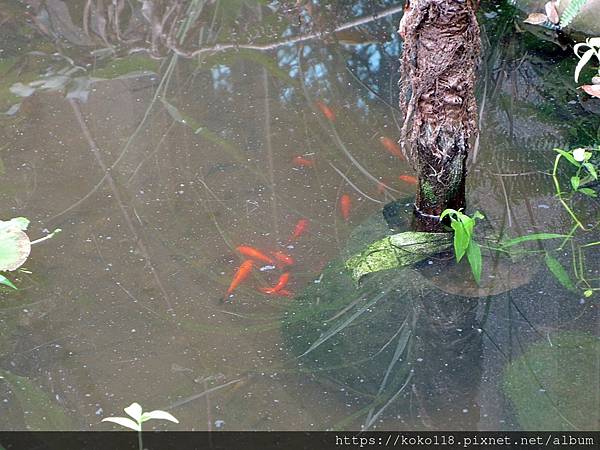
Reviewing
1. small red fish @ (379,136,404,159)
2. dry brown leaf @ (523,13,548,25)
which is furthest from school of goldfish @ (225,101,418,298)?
dry brown leaf @ (523,13,548,25)

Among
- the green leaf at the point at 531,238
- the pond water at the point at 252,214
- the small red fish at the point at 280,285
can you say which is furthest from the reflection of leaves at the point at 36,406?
the green leaf at the point at 531,238

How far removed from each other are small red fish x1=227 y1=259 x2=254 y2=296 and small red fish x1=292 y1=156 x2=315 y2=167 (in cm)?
71

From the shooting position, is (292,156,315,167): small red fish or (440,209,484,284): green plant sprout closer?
(440,209,484,284): green plant sprout

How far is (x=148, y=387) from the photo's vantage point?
2502 millimetres

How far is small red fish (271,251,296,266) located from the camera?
9.86 feet

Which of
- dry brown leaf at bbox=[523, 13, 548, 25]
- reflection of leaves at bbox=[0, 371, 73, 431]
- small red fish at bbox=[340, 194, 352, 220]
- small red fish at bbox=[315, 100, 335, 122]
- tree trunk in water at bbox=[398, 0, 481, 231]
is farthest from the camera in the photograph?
dry brown leaf at bbox=[523, 13, 548, 25]

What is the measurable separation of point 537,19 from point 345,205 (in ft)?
7.96

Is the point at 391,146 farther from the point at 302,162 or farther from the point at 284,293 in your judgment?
the point at 284,293

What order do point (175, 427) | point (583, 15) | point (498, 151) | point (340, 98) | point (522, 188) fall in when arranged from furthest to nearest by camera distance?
point (583, 15), point (340, 98), point (498, 151), point (522, 188), point (175, 427)

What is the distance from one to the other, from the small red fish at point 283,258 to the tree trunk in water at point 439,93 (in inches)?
22.7

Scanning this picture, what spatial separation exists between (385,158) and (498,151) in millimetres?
541

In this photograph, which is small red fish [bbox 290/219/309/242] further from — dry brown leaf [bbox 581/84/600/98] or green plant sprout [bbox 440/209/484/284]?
dry brown leaf [bbox 581/84/600/98]

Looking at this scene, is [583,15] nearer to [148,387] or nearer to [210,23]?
[210,23]

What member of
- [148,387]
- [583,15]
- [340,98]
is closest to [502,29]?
[583,15]
